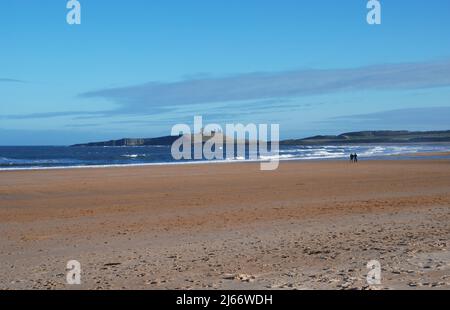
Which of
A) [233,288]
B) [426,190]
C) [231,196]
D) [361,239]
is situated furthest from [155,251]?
[426,190]

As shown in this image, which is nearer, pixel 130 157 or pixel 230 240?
pixel 230 240

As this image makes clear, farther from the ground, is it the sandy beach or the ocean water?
the ocean water

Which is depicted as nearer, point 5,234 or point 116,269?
point 116,269

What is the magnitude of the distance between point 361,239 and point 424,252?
5.23ft

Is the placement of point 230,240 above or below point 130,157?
below

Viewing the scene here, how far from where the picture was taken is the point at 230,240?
10.4 m

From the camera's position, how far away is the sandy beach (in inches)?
289

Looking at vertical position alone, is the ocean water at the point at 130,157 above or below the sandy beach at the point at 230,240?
above

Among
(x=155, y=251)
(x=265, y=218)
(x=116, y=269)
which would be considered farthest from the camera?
(x=265, y=218)

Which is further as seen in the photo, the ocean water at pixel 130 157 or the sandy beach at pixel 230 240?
the ocean water at pixel 130 157

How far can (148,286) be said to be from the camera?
706 centimetres

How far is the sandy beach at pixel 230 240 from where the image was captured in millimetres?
7336

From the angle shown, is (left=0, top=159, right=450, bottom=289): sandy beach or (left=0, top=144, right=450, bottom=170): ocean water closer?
(left=0, top=159, right=450, bottom=289): sandy beach
